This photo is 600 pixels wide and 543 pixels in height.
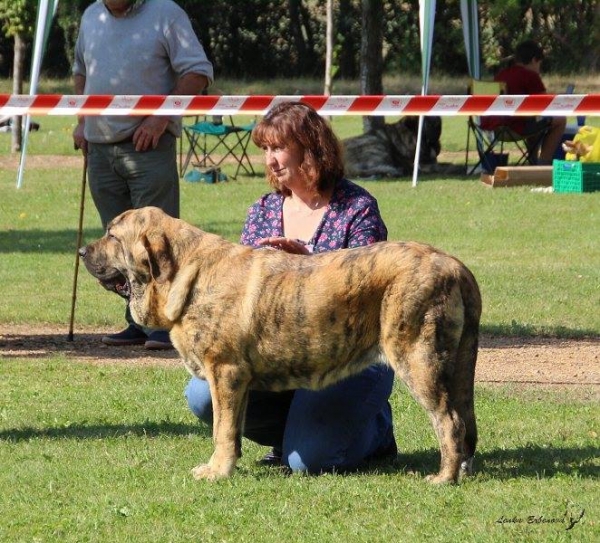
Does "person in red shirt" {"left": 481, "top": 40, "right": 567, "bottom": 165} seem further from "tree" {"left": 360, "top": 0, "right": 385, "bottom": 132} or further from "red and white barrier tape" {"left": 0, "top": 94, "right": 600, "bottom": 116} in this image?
"red and white barrier tape" {"left": 0, "top": 94, "right": 600, "bottom": 116}

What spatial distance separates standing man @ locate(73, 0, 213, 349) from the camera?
8.16 meters

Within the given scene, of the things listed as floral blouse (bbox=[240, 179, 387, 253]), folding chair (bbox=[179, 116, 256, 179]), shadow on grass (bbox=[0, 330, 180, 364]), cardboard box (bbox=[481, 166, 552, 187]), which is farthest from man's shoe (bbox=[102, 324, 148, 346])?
cardboard box (bbox=[481, 166, 552, 187])

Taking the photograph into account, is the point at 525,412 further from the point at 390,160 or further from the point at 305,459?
the point at 390,160

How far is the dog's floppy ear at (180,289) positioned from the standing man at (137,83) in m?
3.24

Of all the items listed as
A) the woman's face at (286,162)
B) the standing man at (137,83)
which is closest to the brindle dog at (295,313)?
the woman's face at (286,162)

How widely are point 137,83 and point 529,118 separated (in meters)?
11.5

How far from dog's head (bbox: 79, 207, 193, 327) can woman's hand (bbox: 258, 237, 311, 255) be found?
374 millimetres

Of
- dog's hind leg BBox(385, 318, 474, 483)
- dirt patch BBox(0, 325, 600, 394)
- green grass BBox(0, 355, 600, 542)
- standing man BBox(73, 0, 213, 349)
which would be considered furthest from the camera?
standing man BBox(73, 0, 213, 349)

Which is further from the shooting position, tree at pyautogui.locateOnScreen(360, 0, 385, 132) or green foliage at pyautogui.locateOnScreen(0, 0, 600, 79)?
green foliage at pyautogui.locateOnScreen(0, 0, 600, 79)

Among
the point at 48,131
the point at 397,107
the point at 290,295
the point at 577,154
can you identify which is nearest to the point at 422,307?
the point at 290,295

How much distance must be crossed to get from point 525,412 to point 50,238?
27.5ft

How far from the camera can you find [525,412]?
655cm

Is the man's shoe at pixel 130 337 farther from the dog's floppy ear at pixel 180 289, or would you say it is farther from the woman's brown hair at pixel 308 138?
the dog's floppy ear at pixel 180 289

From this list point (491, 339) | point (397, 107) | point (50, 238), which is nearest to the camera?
point (397, 107)
